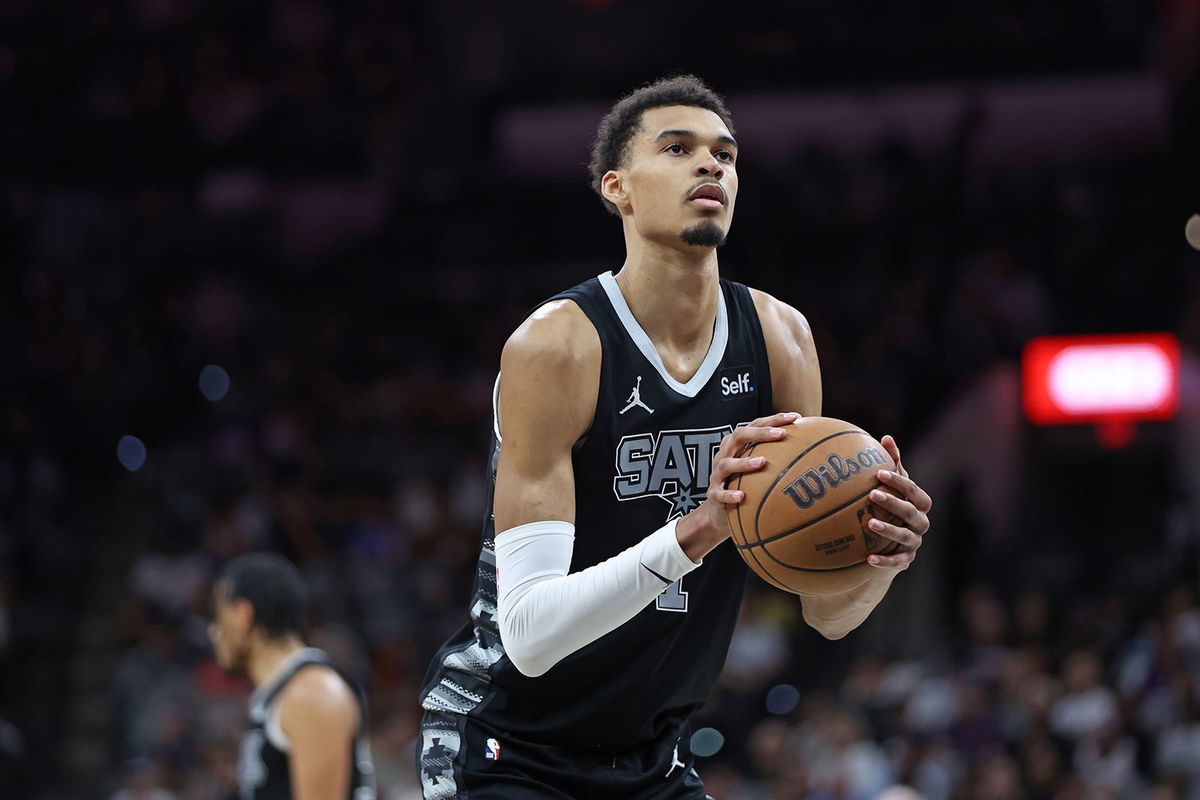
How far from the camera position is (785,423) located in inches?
114

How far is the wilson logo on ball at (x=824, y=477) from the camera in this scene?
283 centimetres

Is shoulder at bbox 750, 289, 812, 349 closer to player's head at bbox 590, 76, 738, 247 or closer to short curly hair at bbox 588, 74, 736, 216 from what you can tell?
player's head at bbox 590, 76, 738, 247

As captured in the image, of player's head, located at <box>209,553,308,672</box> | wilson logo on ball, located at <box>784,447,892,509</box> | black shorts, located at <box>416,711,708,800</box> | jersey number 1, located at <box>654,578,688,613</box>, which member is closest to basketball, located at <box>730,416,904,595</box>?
wilson logo on ball, located at <box>784,447,892,509</box>

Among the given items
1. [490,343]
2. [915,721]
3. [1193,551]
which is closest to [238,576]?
[915,721]

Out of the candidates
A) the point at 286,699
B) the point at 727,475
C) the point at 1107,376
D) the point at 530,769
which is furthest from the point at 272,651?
the point at 1107,376

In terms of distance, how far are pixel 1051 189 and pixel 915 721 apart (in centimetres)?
593

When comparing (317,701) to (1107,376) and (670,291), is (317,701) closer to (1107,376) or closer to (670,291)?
(670,291)

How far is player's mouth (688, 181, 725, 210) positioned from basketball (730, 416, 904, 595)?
1.92 feet

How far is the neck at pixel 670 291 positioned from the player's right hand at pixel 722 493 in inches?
19.6

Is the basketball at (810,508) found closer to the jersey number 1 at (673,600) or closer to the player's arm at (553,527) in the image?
the player's arm at (553,527)

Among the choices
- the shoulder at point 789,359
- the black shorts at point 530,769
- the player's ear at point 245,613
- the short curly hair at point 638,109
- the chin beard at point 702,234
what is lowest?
the black shorts at point 530,769

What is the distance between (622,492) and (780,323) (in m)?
0.58

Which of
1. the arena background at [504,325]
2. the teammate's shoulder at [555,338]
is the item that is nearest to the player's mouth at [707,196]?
the teammate's shoulder at [555,338]

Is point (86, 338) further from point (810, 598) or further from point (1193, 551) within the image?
point (810, 598)
